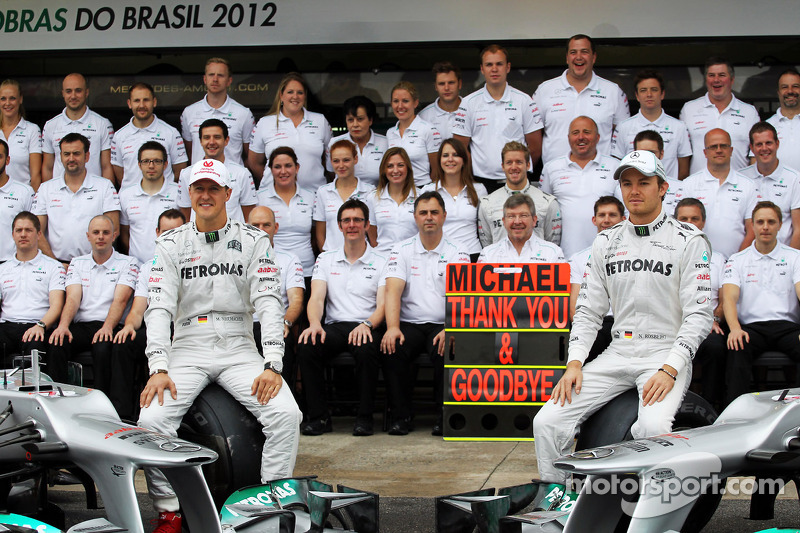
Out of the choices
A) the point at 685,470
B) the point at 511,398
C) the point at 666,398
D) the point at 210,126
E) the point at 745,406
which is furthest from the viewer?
the point at 210,126

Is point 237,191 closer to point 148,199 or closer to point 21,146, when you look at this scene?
point 148,199

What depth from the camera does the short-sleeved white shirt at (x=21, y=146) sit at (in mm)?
9945

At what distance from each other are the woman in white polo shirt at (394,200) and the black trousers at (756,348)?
2952 mm

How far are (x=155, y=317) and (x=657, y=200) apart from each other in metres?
2.77

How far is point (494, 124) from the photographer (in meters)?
9.09

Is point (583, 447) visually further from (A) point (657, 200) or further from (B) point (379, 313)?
(B) point (379, 313)

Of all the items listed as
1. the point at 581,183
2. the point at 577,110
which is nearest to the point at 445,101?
the point at 577,110

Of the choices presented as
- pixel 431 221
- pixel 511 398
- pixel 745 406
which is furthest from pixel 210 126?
pixel 745 406

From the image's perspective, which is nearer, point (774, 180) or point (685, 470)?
point (685, 470)

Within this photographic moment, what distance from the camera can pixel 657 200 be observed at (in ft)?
16.5

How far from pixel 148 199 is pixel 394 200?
2338 mm

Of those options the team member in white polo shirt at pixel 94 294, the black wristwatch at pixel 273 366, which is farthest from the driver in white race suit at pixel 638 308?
the team member in white polo shirt at pixel 94 294

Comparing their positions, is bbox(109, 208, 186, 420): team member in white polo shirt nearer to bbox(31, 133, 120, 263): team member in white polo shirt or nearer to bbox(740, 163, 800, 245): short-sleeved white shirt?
bbox(31, 133, 120, 263): team member in white polo shirt

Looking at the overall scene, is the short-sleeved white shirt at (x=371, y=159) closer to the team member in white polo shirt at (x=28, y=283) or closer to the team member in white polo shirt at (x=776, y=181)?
the team member in white polo shirt at (x=28, y=283)
